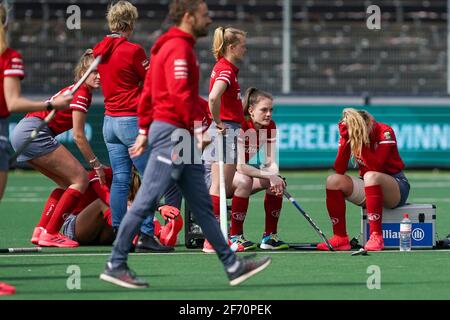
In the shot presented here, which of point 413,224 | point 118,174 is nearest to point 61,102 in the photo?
point 118,174

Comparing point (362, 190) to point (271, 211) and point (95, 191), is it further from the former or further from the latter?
point (95, 191)

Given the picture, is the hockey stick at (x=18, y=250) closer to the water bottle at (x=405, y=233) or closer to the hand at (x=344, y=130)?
the hand at (x=344, y=130)

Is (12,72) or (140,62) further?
(140,62)

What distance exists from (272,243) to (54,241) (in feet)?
6.64

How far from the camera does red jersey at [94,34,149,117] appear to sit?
10.2 metres

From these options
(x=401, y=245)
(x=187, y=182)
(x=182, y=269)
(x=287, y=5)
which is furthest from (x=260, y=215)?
(x=287, y=5)

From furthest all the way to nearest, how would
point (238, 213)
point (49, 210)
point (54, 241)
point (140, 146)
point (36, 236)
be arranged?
point (49, 210), point (36, 236), point (54, 241), point (238, 213), point (140, 146)

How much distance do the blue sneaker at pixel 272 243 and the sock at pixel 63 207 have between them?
178 centimetres

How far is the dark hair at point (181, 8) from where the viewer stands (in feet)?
26.5

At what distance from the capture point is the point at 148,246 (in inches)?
409

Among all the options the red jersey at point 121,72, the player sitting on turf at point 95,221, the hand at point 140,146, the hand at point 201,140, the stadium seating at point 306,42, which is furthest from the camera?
the stadium seating at point 306,42

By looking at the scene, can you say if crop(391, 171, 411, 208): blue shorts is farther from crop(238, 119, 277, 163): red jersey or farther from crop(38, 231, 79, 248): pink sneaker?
crop(38, 231, 79, 248): pink sneaker

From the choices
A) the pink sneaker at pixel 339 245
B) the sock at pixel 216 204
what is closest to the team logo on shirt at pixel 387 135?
the pink sneaker at pixel 339 245
